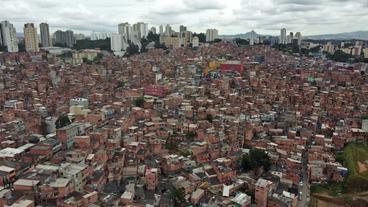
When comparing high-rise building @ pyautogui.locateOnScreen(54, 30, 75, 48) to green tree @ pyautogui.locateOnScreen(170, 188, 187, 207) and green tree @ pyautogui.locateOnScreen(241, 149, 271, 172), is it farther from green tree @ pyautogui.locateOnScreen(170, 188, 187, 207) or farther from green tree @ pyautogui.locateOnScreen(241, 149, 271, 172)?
green tree @ pyautogui.locateOnScreen(170, 188, 187, 207)

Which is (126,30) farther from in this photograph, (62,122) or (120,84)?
(62,122)

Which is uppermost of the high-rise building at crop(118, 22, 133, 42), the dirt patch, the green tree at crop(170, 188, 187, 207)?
the high-rise building at crop(118, 22, 133, 42)

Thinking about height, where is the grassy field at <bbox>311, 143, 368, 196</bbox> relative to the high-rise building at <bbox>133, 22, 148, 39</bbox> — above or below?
below

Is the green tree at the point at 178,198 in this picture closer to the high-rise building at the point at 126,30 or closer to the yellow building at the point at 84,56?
the yellow building at the point at 84,56

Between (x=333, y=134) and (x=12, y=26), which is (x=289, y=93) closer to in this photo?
(x=333, y=134)

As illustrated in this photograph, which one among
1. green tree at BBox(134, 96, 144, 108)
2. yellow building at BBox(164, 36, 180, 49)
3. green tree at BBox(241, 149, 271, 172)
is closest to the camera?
green tree at BBox(241, 149, 271, 172)

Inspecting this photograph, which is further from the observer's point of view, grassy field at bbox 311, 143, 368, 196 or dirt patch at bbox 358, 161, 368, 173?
dirt patch at bbox 358, 161, 368, 173

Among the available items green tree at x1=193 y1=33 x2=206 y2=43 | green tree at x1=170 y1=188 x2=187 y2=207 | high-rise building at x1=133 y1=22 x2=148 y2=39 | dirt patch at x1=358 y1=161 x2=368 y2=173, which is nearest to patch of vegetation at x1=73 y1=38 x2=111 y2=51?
high-rise building at x1=133 y1=22 x2=148 y2=39
